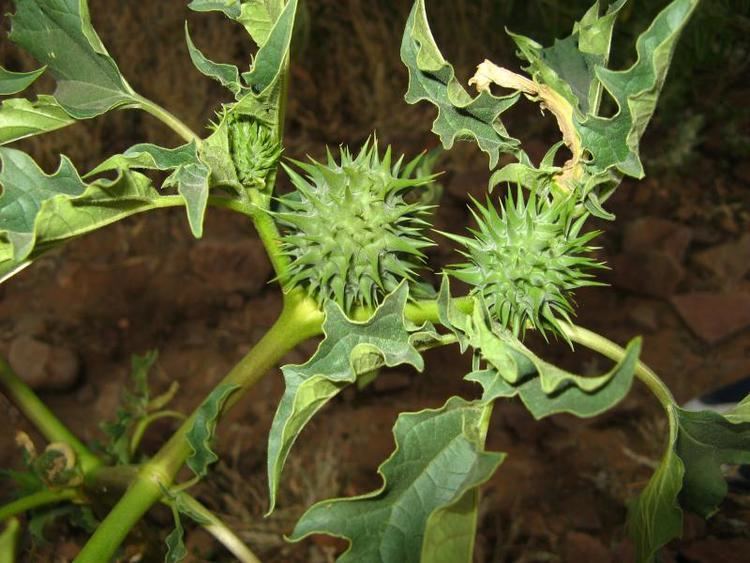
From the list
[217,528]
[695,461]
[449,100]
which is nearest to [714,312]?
[695,461]

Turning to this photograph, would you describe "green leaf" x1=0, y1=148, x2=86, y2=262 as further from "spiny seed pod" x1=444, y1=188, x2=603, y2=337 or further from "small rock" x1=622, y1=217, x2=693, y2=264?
"small rock" x1=622, y1=217, x2=693, y2=264

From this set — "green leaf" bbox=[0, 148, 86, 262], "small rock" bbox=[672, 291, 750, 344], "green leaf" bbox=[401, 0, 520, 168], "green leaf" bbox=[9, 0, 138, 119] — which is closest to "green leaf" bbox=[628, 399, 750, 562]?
"green leaf" bbox=[401, 0, 520, 168]

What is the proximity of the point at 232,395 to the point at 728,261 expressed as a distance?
249 cm

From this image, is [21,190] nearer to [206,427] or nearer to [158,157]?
[158,157]

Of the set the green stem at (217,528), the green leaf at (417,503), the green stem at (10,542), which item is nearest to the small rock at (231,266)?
the green stem at (10,542)

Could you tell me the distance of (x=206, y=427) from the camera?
101 centimetres

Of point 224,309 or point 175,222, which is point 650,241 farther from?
point 175,222

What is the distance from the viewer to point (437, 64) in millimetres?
1011

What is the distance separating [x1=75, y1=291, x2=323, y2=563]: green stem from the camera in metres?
1.04

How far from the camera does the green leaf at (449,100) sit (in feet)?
3.30

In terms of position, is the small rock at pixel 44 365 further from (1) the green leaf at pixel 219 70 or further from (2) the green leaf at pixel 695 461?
(2) the green leaf at pixel 695 461

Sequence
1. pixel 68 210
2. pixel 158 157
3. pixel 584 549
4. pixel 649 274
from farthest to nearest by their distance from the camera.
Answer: pixel 649 274
pixel 584 549
pixel 158 157
pixel 68 210

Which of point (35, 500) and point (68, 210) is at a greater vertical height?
point (68, 210)

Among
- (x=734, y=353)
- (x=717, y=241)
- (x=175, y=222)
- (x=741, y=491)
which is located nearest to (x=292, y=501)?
(x=741, y=491)
